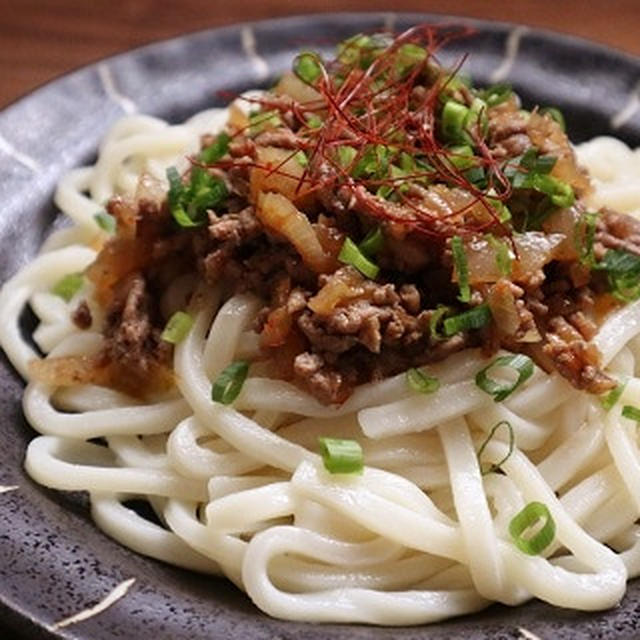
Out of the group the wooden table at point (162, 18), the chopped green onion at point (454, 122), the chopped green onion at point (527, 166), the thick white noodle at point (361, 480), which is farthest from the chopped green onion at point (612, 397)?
the wooden table at point (162, 18)

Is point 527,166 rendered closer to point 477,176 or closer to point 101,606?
point 477,176

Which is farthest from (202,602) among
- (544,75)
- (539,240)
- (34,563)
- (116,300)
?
(544,75)

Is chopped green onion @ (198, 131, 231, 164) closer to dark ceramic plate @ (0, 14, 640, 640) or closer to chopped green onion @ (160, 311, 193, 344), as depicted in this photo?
chopped green onion @ (160, 311, 193, 344)

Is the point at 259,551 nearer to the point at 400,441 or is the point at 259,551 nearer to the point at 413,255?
the point at 400,441

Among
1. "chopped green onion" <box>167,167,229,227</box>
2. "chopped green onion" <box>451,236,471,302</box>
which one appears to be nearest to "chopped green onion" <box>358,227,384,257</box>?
"chopped green onion" <box>451,236,471,302</box>

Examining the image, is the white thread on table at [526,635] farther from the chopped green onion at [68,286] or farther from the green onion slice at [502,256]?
the chopped green onion at [68,286]
